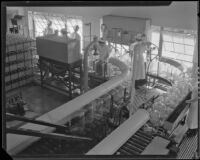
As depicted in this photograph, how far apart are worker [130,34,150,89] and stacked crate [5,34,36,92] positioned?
18.4 inches

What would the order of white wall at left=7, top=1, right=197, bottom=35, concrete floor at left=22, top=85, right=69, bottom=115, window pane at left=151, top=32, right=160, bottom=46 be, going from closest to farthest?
white wall at left=7, top=1, right=197, bottom=35, window pane at left=151, top=32, right=160, bottom=46, concrete floor at left=22, top=85, right=69, bottom=115

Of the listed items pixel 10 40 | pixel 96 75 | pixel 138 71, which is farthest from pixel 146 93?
pixel 10 40

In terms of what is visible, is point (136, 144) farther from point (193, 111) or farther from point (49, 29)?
point (49, 29)

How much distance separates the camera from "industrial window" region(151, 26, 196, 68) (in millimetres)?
867

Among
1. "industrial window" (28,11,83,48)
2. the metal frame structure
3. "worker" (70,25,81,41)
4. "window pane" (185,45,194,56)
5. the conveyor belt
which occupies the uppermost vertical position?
"industrial window" (28,11,83,48)

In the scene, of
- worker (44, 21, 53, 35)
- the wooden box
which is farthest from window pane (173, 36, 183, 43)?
worker (44, 21, 53, 35)

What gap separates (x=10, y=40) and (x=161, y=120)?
32.0 inches

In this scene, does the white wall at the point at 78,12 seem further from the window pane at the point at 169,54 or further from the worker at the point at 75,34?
the window pane at the point at 169,54

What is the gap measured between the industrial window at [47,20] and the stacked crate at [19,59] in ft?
0.19

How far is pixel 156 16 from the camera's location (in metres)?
0.86

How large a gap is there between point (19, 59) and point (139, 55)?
58cm

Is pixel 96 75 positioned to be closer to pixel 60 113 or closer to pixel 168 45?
pixel 60 113

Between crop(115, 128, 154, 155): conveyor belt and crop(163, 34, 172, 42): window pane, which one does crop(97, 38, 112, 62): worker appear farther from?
crop(115, 128, 154, 155): conveyor belt

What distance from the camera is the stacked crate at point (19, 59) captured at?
3.30 ft
